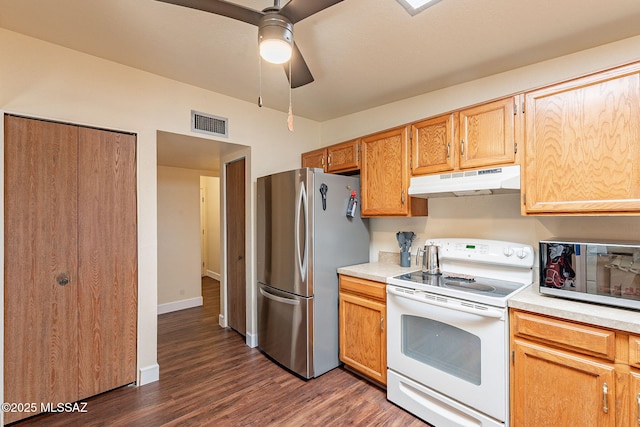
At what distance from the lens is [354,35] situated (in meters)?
1.88

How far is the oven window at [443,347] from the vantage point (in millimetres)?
1781

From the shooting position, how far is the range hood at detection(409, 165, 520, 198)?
73.2 inches

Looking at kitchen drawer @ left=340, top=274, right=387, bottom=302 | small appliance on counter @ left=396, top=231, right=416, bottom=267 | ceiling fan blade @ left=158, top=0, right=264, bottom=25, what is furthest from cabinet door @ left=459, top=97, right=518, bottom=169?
ceiling fan blade @ left=158, top=0, right=264, bottom=25

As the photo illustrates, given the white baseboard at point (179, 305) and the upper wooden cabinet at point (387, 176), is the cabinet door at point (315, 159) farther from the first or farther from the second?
the white baseboard at point (179, 305)

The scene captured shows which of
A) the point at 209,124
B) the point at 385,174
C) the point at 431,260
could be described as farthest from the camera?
the point at 209,124

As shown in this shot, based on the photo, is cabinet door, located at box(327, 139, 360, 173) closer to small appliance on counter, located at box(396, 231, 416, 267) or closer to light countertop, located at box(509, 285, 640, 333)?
small appliance on counter, located at box(396, 231, 416, 267)

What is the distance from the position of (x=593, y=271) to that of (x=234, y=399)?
245 cm

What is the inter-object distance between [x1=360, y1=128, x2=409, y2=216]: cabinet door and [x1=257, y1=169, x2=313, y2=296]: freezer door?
586 millimetres

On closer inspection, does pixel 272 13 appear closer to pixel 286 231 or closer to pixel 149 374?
pixel 286 231

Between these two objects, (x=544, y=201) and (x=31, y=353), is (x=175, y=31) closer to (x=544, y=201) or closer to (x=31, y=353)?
(x=31, y=353)

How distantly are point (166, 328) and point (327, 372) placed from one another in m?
2.18

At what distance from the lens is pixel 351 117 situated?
11.1ft

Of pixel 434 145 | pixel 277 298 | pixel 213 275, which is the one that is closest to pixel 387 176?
pixel 434 145

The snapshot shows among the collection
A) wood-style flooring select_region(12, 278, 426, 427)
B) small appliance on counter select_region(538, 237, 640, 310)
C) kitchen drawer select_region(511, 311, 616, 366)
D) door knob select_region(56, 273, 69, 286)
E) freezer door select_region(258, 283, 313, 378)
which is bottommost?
wood-style flooring select_region(12, 278, 426, 427)
